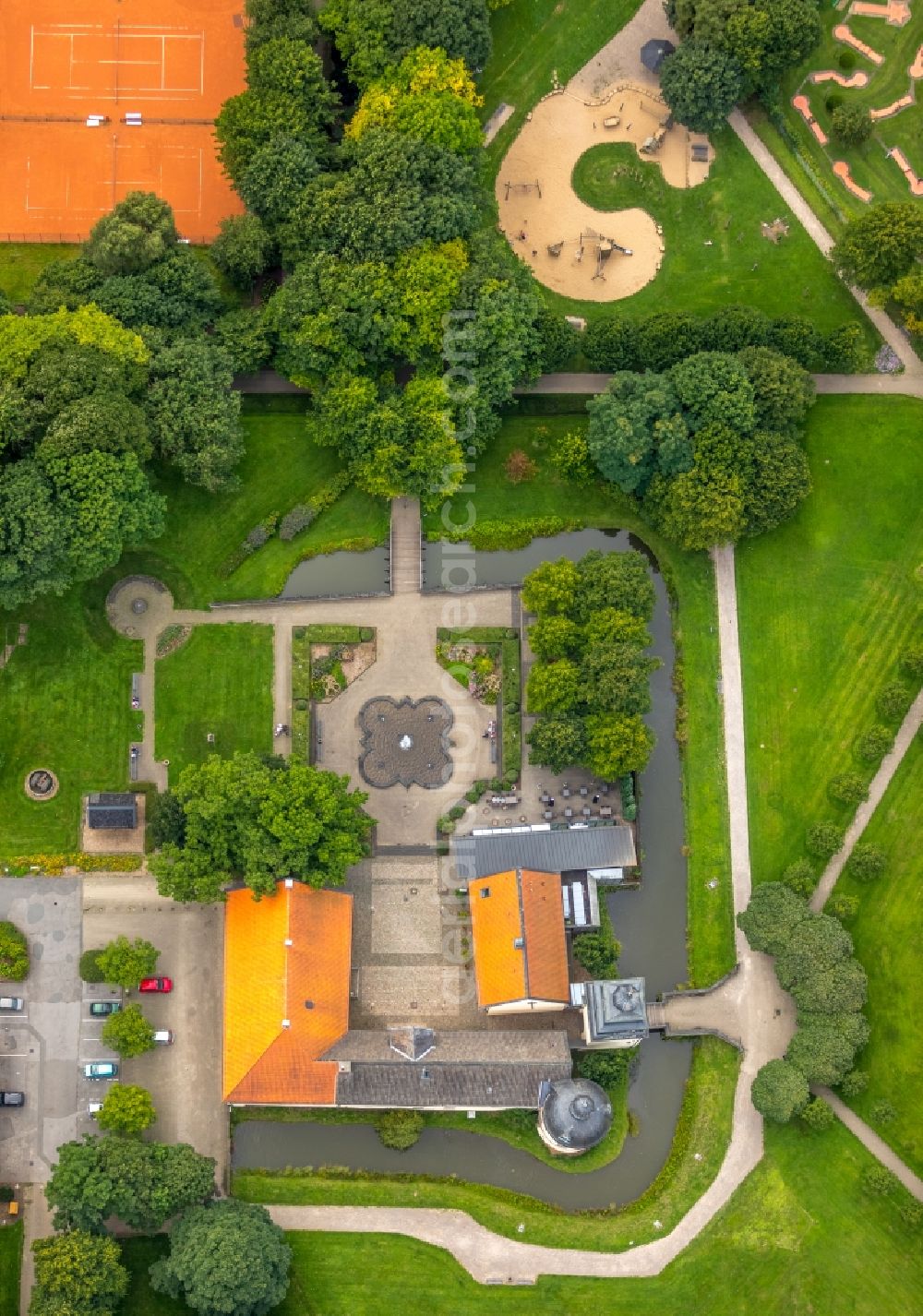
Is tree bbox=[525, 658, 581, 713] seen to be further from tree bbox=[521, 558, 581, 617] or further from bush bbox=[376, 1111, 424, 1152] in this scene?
Result: bush bbox=[376, 1111, 424, 1152]

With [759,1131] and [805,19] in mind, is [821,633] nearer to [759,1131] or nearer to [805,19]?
[759,1131]

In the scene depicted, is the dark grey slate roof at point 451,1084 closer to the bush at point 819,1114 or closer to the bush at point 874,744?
the bush at point 819,1114

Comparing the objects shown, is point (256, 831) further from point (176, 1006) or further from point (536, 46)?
point (536, 46)

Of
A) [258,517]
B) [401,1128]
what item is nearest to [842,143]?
[258,517]

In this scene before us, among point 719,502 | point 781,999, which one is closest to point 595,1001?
point 781,999

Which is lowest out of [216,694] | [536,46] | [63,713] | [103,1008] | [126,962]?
[103,1008]

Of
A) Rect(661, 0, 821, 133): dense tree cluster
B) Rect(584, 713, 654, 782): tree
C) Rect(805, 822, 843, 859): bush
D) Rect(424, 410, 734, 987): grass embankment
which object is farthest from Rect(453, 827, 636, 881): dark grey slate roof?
Rect(661, 0, 821, 133): dense tree cluster
